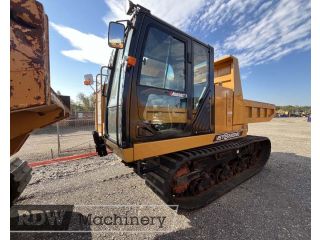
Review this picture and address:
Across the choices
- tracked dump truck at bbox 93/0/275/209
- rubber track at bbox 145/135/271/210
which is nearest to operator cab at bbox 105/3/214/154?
tracked dump truck at bbox 93/0/275/209

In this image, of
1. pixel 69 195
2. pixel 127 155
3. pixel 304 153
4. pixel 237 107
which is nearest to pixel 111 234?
pixel 127 155

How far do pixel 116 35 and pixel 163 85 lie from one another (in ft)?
3.19

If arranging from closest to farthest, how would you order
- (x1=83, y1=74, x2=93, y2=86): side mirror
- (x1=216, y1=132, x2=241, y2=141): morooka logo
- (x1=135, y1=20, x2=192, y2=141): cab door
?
(x1=135, y1=20, x2=192, y2=141): cab door
(x1=83, y1=74, x2=93, y2=86): side mirror
(x1=216, y1=132, x2=241, y2=141): morooka logo

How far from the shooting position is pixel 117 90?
2.67 m

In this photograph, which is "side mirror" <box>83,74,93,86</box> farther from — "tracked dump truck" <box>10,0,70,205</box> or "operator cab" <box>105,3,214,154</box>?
"tracked dump truck" <box>10,0,70,205</box>

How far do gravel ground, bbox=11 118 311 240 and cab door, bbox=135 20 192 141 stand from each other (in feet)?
4.80

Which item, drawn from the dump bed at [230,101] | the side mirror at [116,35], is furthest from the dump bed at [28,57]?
the dump bed at [230,101]

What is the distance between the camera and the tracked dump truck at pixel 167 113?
2.42 metres

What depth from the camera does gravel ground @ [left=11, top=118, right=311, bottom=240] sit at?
2557mm

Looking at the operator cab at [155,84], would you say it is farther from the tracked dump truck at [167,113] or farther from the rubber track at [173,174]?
the rubber track at [173,174]

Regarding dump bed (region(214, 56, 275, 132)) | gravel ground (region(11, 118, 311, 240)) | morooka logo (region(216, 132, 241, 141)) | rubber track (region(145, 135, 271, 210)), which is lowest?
Answer: gravel ground (region(11, 118, 311, 240))

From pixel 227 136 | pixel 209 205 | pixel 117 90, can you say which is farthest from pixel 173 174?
pixel 227 136

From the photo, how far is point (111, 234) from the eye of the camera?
8.36ft

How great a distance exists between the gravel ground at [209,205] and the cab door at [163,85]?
1.46 metres
